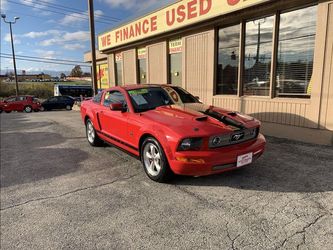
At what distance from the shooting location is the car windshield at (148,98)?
508cm

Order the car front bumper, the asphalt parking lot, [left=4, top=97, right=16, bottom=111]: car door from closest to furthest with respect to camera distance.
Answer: the asphalt parking lot
the car front bumper
[left=4, top=97, right=16, bottom=111]: car door

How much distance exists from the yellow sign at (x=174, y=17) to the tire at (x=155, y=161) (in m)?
4.89

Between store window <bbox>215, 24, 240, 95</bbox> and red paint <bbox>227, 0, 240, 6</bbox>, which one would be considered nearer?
red paint <bbox>227, 0, 240, 6</bbox>

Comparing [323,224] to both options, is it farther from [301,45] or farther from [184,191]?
[301,45]

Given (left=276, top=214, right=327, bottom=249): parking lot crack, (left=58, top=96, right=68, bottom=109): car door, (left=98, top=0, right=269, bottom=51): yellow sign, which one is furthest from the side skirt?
(left=58, top=96, right=68, bottom=109): car door

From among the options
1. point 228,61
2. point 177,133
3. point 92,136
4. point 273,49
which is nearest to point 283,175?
point 177,133

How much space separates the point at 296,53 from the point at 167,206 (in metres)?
5.35

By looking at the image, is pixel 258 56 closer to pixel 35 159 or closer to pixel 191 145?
pixel 191 145

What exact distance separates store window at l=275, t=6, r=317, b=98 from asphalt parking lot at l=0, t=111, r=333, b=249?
188 centimetres

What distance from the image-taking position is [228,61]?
28.2 feet

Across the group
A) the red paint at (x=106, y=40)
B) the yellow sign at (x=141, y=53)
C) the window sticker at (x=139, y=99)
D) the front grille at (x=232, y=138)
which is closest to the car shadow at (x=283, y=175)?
the front grille at (x=232, y=138)

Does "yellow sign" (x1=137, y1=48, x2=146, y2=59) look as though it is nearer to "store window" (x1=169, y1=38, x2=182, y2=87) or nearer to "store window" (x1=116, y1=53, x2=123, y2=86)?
"store window" (x1=116, y1=53, x2=123, y2=86)

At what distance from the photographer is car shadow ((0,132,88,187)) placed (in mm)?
5109

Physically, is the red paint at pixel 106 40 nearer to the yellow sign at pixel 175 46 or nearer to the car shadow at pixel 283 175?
the yellow sign at pixel 175 46
